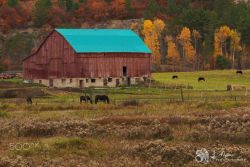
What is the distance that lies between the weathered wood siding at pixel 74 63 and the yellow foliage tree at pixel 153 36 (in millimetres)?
40228

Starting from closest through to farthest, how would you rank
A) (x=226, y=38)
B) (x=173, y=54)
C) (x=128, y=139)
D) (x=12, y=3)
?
(x=128, y=139), (x=226, y=38), (x=173, y=54), (x=12, y=3)

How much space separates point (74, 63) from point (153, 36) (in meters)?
49.6

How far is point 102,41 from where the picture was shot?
281ft

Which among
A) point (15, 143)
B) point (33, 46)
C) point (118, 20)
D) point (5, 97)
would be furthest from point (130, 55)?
point (118, 20)

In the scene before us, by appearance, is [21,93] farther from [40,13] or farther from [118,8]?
[118,8]

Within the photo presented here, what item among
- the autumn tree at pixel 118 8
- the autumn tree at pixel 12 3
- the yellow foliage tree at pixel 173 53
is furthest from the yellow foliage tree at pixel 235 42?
the autumn tree at pixel 12 3

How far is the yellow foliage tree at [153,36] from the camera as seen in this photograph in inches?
5098

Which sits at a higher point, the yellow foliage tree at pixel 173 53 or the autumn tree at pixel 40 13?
the autumn tree at pixel 40 13

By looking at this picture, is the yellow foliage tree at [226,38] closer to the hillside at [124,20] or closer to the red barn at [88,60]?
the hillside at [124,20]

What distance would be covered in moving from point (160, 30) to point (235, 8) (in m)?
19.2

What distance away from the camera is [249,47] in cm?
13138

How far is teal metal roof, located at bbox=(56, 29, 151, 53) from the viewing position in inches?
3273

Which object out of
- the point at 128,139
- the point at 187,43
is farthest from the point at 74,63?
the point at 128,139

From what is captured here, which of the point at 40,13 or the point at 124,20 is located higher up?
the point at 40,13
